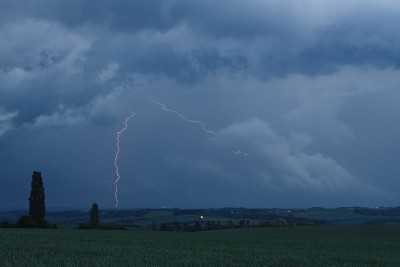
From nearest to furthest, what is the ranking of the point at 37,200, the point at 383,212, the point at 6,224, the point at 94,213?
the point at 6,224 → the point at 37,200 → the point at 94,213 → the point at 383,212

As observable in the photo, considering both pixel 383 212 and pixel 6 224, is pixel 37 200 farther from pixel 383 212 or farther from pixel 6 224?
pixel 383 212

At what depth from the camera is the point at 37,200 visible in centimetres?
10350

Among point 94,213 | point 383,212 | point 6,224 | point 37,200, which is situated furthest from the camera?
point 383,212

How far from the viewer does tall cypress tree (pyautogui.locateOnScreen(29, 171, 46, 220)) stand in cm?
10256

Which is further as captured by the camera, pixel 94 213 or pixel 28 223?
pixel 94 213

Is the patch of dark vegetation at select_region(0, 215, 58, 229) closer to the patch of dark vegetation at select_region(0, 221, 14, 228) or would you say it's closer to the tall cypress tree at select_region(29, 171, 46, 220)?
the patch of dark vegetation at select_region(0, 221, 14, 228)

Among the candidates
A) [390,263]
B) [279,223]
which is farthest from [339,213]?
[390,263]

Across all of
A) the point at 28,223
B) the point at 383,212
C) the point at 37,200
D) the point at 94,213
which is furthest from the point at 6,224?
the point at 383,212

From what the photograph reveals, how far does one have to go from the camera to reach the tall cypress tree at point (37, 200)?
10256 centimetres

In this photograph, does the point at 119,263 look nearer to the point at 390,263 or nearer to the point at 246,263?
the point at 246,263

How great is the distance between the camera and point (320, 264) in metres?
25.0

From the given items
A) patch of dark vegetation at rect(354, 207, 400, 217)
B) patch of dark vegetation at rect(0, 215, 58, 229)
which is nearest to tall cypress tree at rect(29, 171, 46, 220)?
patch of dark vegetation at rect(0, 215, 58, 229)

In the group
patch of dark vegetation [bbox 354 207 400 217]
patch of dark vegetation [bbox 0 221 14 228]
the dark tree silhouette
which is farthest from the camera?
patch of dark vegetation [bbox 354 207 400 217]

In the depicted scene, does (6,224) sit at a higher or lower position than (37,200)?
lower
